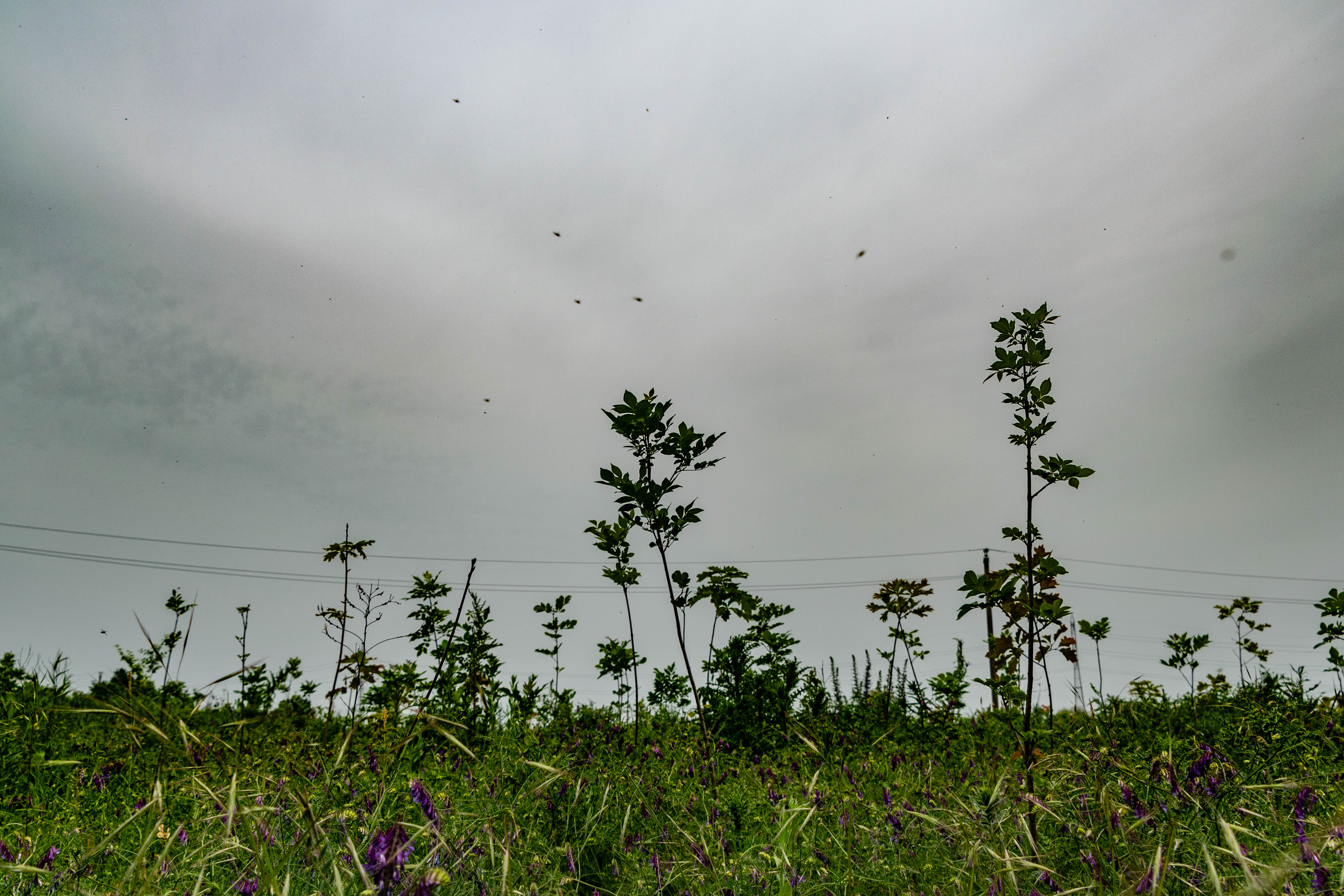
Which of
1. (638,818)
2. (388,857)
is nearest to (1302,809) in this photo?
(638,818)

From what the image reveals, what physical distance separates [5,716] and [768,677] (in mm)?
5990

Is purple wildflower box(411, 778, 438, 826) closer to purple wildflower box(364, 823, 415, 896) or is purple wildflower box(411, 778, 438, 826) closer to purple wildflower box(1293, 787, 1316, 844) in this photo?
purple wildflower box(364, 823, 415, 896)

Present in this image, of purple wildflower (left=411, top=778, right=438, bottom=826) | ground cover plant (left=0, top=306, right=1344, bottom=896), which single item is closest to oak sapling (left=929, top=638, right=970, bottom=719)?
ground cover plant (left=0, top=306, right=1344, bottom=896)

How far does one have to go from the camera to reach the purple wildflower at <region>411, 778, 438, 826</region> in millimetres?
2539

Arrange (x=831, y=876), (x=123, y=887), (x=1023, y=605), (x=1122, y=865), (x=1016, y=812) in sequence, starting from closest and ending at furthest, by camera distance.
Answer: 1. (x=123, y=887)
2. (x=1122, y=865)
3. (x=831, y=876)
4. (x=1016, y=812)
5. (x=1023, y=605)

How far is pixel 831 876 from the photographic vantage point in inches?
99.5

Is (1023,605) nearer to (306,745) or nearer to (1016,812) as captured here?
(1016,812)

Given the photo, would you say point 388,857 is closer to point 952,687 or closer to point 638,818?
point 638,818

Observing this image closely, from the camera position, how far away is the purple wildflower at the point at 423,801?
254 cm

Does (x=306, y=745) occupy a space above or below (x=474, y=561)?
below

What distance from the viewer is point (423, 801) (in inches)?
101

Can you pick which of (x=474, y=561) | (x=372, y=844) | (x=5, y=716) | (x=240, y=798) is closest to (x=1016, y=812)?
(x=372, y=844)

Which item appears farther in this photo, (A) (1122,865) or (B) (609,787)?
(B) (609,787)

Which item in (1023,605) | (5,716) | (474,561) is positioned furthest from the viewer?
(474,561)
